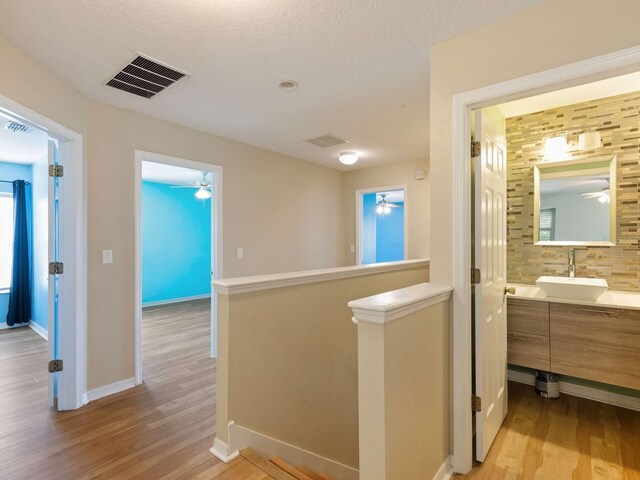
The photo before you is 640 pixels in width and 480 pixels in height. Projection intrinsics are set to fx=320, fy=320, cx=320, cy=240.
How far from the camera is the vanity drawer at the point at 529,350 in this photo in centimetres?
243

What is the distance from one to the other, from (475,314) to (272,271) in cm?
283

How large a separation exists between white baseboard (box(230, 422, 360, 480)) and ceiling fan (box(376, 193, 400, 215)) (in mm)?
6324

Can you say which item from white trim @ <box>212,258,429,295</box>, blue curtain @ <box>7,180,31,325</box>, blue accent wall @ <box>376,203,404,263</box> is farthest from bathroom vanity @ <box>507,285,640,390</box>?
blue curtain @ <box>7,180,31,325</box>

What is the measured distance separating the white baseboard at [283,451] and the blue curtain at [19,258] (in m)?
4.85

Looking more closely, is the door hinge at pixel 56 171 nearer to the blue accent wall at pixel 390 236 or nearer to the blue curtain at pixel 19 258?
the blue curtain at pixel 19 258

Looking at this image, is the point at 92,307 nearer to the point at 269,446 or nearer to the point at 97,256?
the point at 97,256

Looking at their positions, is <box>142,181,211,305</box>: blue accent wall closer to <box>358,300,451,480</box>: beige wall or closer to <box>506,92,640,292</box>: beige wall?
<box>358,300,451,480</box>: beige wall

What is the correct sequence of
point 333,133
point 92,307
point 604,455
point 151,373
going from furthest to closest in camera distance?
point 333,133 < point 151,373 < point 92,307 < point 604,455

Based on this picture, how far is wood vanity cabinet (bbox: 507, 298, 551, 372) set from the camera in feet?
7.99

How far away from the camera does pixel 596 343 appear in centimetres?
223

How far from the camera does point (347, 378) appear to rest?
8.73ft

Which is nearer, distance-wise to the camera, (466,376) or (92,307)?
(466,376)

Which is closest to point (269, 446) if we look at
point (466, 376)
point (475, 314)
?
point (466, 376)

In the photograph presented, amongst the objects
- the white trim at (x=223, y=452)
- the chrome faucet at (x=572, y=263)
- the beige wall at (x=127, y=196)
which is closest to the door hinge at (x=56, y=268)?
the beige wall at (x=127, y=196)
